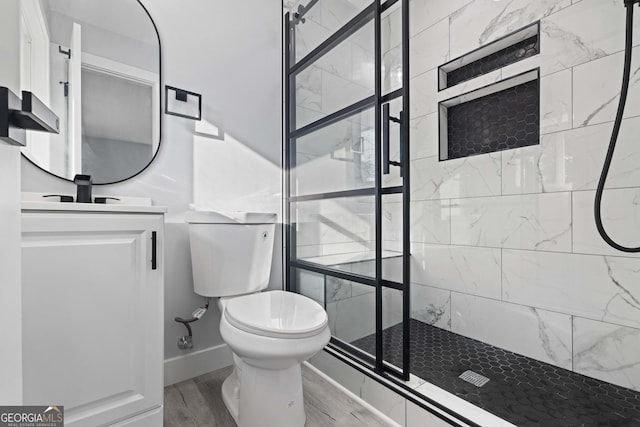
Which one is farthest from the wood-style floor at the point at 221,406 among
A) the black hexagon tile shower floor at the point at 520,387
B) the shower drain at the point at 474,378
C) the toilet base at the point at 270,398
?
the shower drain at the point at 474,378

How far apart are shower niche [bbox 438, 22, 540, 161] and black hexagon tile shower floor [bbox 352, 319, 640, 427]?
1.19 m

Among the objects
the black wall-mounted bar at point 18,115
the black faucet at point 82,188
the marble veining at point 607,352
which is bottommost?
the marble veining at point 607,352

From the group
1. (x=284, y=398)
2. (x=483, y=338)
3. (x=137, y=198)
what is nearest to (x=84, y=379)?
(x=284, y=398)

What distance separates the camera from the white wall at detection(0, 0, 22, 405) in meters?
0.40

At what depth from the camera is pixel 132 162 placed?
1416 millimetres

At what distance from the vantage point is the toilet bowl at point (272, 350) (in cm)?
99

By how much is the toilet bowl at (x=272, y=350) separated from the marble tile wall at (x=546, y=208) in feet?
4.06

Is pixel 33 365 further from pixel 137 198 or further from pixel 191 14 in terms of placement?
pixel 191 14

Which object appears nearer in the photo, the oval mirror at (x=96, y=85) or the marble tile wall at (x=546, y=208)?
the oval mirror at (x=96, y=85)

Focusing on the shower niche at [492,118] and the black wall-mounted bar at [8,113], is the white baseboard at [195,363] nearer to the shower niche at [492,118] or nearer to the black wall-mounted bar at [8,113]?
the black wall-mounted bar at [8,113]


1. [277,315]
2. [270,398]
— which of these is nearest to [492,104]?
[277,315]

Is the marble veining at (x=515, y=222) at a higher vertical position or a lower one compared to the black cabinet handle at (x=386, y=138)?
lower

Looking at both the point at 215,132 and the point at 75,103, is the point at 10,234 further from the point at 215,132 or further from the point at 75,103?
the point at 215,132

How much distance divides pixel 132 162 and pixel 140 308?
0.76 m
